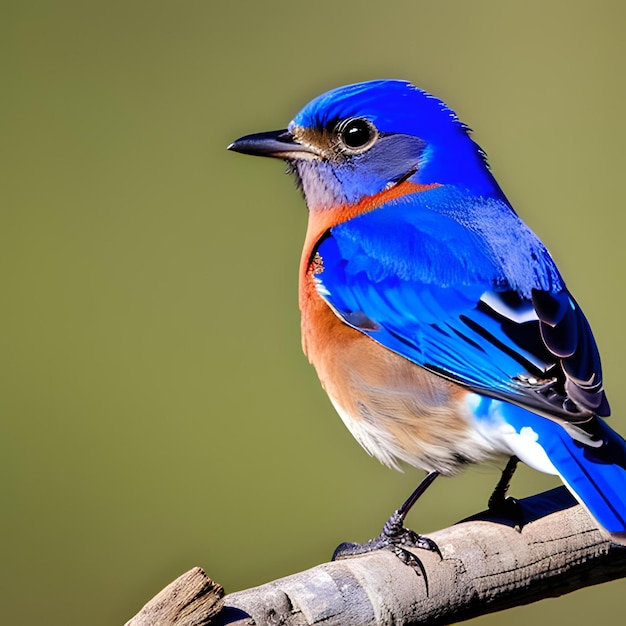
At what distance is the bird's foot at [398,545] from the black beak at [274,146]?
55.2 inches

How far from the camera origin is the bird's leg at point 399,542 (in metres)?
3.42

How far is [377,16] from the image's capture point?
28.8ft

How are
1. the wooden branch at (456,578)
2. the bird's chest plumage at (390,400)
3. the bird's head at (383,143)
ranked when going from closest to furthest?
the wooden branch at (456,578), the bird's chest plumage at (390,400), the bird's head at (383,143)

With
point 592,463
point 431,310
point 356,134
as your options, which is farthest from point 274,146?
point 592,463

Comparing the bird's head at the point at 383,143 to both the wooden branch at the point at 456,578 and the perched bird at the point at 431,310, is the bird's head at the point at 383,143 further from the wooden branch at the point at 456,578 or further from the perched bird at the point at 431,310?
the wooden branch at the point at 456,578

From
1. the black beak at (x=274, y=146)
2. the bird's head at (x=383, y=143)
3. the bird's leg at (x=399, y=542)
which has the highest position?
the black beak at (x=274, y=146)

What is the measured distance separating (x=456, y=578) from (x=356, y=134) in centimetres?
171

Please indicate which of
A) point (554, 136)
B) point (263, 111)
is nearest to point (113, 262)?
point (263, 111)

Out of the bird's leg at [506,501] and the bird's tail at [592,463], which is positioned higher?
the bird's tail at [592,463]

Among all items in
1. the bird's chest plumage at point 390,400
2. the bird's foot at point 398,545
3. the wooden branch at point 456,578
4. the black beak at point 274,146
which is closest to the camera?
the wooden branch at point 456,578

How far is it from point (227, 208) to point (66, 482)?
81.9 inches

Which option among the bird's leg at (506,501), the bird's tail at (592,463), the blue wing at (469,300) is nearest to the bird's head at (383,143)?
the blue wing at (469,300)

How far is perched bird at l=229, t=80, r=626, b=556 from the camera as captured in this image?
11.3ft

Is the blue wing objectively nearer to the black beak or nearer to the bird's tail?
the bird's tail
